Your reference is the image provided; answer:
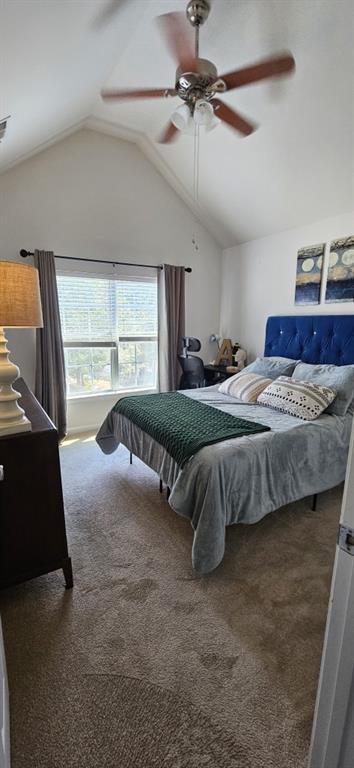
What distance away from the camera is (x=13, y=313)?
1.37m

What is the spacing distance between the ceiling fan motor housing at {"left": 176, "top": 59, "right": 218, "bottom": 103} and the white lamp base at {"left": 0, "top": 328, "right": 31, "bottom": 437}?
64.2 inches

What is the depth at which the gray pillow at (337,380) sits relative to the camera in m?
2.58

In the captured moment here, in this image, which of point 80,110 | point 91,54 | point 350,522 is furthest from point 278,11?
point 350,522

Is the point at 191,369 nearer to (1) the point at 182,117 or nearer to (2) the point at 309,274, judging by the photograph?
(2) the point at 309,274

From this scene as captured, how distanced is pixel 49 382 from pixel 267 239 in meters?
2.97

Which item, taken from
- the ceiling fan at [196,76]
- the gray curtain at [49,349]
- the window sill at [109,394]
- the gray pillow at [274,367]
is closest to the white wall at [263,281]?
the gray pillow at [274,367]

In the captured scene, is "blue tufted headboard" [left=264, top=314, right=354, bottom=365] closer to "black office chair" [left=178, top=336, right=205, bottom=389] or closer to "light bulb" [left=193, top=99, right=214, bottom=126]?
"black office chair" [left=178, top=336, right=205, bottom=389]

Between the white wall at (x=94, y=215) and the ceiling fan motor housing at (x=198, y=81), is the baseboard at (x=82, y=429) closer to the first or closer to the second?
the white wall at (x=94, y=215)

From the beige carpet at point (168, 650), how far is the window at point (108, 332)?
2130 millimetres

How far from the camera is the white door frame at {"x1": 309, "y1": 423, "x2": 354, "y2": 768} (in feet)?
2.14

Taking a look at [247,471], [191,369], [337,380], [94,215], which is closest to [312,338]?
[337,380]

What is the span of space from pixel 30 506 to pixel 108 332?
8.99 feet

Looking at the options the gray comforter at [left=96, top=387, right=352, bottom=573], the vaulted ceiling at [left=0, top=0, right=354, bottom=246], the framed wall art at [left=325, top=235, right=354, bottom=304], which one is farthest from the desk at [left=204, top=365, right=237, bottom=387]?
the vaulted ceiling at [left=0, top=0, right=354, bottom=246]

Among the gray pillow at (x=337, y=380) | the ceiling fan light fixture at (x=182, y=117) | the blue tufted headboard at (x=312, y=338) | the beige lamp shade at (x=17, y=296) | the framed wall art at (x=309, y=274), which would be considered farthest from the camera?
the framed wall art at (x=309, y=274)
